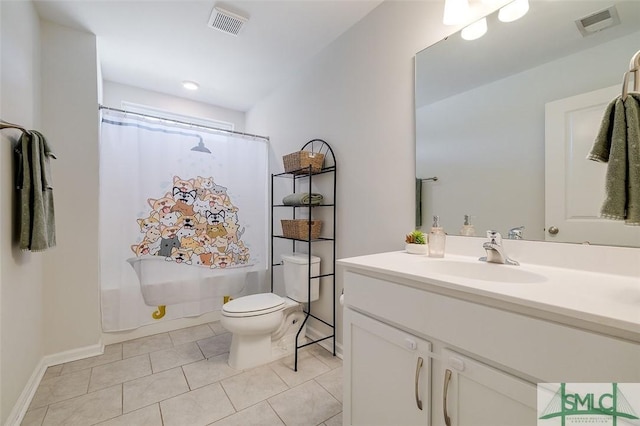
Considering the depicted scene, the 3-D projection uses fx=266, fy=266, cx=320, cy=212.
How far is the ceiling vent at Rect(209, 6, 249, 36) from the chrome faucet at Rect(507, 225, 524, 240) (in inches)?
82.1

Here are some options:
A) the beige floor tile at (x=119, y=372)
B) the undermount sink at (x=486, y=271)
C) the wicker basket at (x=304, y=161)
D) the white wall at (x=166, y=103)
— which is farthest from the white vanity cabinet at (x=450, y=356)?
the white wall at (x=166, y=103)

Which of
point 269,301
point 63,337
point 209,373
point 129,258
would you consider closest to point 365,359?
point 269,301

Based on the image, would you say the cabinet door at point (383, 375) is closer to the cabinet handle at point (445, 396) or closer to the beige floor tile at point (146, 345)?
the cabinet handle at point (445, 396)

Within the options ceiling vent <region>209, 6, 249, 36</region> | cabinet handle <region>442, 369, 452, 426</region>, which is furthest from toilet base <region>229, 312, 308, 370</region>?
ceiling vent <region>209, 6, 249, 36</region>

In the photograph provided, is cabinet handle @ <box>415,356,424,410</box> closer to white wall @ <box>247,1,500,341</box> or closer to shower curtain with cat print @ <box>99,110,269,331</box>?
white wall @ <box>247,1,500,341</box>

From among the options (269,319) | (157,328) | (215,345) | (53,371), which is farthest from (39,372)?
(269,319)

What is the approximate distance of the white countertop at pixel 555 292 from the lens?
0.59 m

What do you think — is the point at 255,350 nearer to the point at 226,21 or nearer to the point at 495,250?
the point at 495,250

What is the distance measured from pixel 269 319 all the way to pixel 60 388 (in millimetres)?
1292

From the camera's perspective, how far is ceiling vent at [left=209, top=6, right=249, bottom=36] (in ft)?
5.84

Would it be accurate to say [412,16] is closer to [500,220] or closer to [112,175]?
[500,220]

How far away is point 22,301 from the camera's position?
1481 millimetres

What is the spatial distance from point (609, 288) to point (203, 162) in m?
2.71

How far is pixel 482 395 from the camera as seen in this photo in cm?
77
